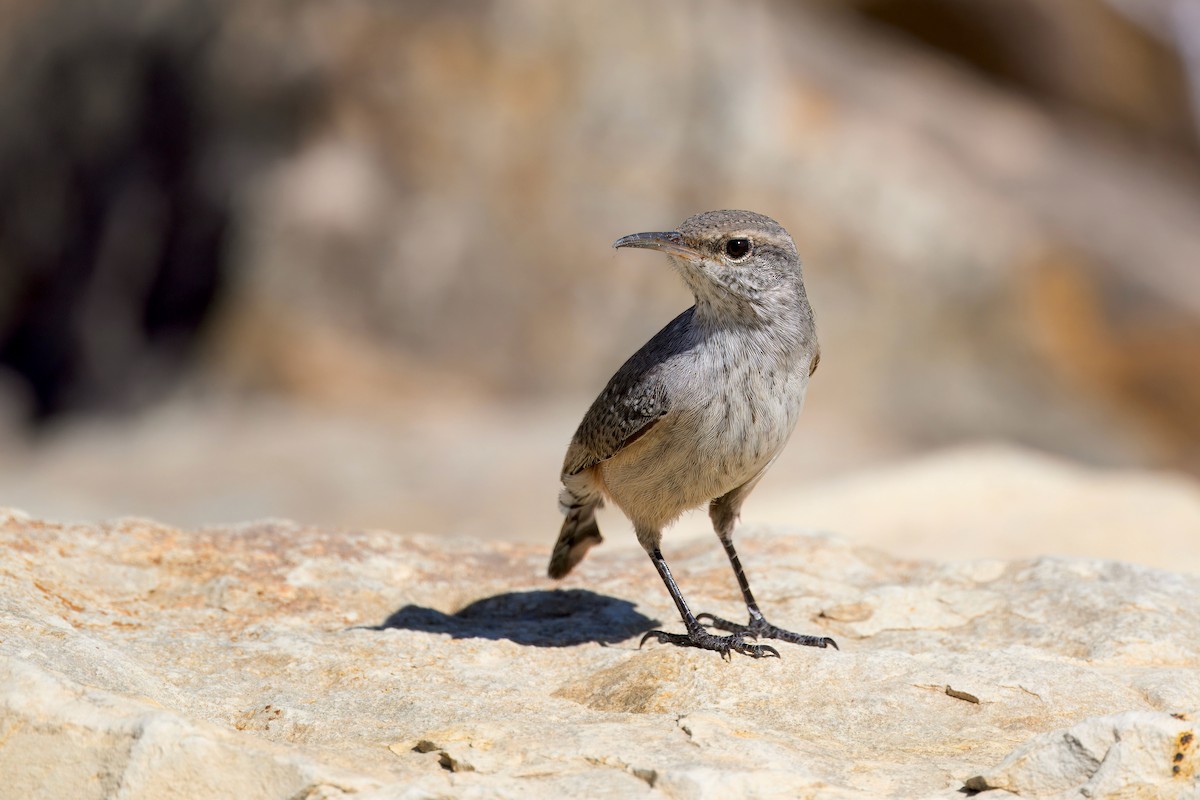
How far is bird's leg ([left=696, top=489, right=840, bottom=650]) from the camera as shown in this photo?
183 inches

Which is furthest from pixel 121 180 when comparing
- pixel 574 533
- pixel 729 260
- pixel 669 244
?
pixel 729 260

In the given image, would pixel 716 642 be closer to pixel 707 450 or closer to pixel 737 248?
pixel 707 450

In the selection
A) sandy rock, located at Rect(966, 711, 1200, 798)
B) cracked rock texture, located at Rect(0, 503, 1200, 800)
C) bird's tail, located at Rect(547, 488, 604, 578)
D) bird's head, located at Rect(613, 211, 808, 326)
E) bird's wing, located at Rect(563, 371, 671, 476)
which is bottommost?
sandy rock, located at Rect(966, 711, 1200, 798)

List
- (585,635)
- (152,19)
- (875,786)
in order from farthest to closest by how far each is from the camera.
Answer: (152,19), (585,635), (875,786)

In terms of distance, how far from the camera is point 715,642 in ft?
14.6

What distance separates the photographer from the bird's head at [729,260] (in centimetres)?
464

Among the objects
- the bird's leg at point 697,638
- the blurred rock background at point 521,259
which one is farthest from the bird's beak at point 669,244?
the blurred rock background at point 521,259

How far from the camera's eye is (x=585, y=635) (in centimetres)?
484

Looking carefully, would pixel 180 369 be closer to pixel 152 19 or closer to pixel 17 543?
pixel 152 19

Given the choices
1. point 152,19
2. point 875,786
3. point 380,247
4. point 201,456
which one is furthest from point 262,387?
point 875,786

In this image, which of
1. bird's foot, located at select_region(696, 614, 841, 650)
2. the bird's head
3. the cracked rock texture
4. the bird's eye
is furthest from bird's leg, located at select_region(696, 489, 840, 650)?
the bird's eye

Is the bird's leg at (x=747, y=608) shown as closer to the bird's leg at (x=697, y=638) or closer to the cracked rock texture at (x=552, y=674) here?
the bird's leg at (x=697, y=638)

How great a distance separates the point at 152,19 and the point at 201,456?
19.8ft

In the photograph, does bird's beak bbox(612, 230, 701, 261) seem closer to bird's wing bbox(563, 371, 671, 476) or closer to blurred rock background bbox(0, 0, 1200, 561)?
bird's wing bbox(563, 371, 671, 476)
